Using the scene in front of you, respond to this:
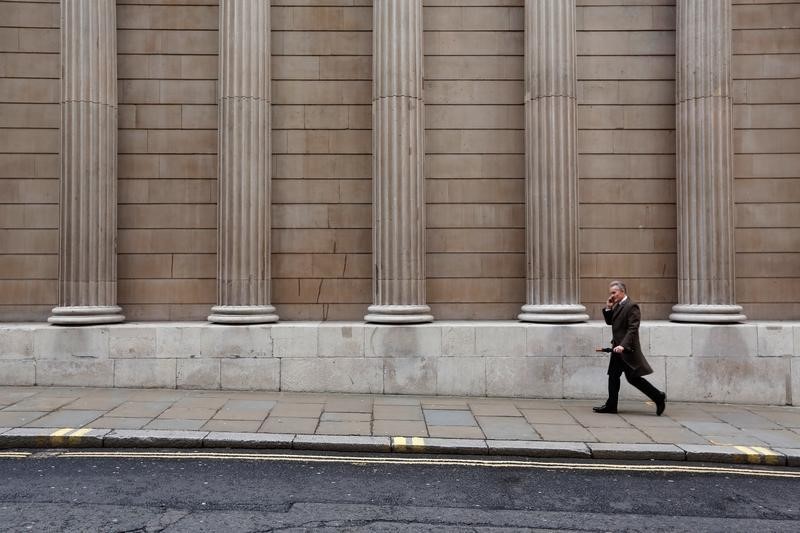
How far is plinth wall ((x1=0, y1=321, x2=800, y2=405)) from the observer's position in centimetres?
1095

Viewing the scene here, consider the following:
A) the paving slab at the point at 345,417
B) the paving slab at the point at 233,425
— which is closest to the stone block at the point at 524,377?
the paving slab at the point at 345,417

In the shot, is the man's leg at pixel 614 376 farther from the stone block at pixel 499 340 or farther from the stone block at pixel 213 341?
the stone block at pixel 213 341

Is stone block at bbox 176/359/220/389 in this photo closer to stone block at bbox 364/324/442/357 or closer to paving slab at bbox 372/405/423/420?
stone block at bbox 364/324/442/357

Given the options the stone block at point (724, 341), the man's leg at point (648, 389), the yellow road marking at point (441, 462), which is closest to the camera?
the yellow road marking at point (441, 462)

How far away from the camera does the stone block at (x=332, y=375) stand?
36.0ft

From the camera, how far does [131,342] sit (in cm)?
1105

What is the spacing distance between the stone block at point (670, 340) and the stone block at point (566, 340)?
804 millimetres

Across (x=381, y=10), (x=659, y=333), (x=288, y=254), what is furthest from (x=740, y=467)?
(x=381, y=10)

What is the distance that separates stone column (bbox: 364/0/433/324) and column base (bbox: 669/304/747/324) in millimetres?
4577

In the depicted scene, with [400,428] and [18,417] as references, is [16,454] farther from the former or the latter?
[400,428]

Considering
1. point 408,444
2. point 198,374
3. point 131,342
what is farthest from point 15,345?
point 408,444

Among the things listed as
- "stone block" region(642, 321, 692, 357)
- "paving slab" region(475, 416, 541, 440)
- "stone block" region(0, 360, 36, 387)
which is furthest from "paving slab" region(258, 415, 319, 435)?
"stone block" region(642, 321, 692, 357)

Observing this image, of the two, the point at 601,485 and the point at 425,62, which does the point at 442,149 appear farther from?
the point at 601,485

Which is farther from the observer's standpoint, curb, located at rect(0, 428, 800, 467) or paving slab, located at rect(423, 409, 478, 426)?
paving slab, located at rect(423, 409, 478, 426)
